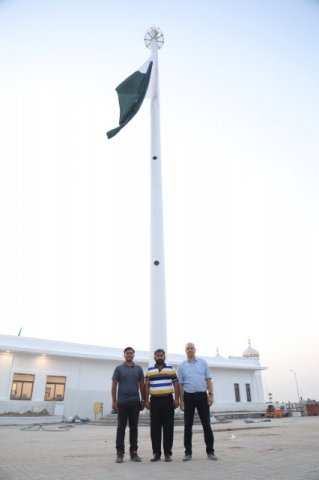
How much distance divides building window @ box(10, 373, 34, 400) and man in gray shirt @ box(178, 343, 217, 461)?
A: 18.9 meters

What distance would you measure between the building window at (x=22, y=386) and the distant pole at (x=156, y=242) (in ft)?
34.3

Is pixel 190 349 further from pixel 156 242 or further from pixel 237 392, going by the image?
pixel 237 392

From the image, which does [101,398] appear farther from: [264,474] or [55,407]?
[264,474]

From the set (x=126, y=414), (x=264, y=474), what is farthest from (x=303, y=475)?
(x=126, y=414)

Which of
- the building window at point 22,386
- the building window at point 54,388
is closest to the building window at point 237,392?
the building window at point 54,388

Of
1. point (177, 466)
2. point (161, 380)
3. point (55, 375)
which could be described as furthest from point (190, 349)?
point (55, 375)

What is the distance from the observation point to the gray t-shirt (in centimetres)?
589

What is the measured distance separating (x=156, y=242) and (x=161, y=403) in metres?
11.2

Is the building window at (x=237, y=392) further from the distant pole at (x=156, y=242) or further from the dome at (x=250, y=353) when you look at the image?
the distant pole at (x=156, y=242)

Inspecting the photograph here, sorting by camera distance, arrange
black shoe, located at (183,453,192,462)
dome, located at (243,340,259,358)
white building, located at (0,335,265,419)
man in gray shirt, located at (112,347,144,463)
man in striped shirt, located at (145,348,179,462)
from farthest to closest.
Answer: dome, located at (243,340,259,358) < white building, located at (0,335,265,419) < man in gray shirt, located at (112,347,144,463) < man in striped shirt, located at (145,348,179,462) < black shoe, located at (183,453,192,462)

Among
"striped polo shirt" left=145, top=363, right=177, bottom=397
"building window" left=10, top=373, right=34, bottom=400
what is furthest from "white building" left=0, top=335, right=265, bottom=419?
"striped polo shirt" left=145, top=363, right=177, bottom=397

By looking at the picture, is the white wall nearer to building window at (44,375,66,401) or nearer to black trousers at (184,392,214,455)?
building window at (44,375,66,401)

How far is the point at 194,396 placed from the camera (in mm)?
5812

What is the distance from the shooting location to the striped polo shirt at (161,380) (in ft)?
18.8
